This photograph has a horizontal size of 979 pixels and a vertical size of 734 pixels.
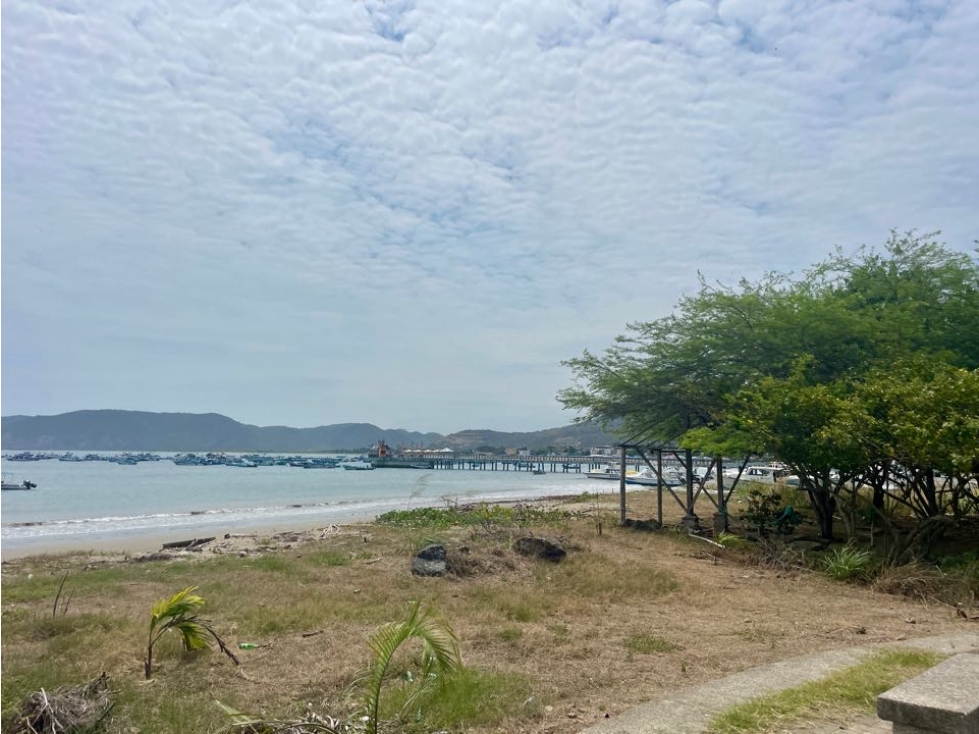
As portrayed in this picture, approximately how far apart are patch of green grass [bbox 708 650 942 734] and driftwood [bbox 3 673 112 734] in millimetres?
4647

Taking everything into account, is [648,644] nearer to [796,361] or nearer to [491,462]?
[796,361]

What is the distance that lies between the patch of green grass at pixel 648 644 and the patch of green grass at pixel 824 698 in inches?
73.6

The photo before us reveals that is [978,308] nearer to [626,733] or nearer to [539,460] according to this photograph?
[626,733]

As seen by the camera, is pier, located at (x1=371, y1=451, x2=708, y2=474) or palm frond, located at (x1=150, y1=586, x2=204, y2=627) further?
pier, located at (x1=371, y1=451, x2=708, y2=474)

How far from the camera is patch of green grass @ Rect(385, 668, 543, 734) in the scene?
17.8 feet

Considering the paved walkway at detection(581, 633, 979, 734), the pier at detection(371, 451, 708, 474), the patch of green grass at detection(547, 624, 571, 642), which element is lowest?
A: the patch of green grass at detection(547, 624, 571, 642)

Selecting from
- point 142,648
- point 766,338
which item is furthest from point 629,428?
point 142,648

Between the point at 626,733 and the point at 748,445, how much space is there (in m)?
10.0

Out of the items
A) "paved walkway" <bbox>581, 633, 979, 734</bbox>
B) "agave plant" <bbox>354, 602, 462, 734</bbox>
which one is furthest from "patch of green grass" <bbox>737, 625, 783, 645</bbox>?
"agave plant" <bbox>354, 602, 462, 734</bbox>

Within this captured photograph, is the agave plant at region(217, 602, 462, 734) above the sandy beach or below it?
above

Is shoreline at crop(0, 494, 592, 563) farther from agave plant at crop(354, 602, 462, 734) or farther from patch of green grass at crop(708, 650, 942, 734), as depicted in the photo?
patch of green grass at crop(708, 650, 942, 734)

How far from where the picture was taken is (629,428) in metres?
21.0

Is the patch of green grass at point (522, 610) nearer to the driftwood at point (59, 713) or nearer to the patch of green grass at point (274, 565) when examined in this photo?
the driftwood at point (59, 713)

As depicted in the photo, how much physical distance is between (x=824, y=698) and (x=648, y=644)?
247 centimetres
